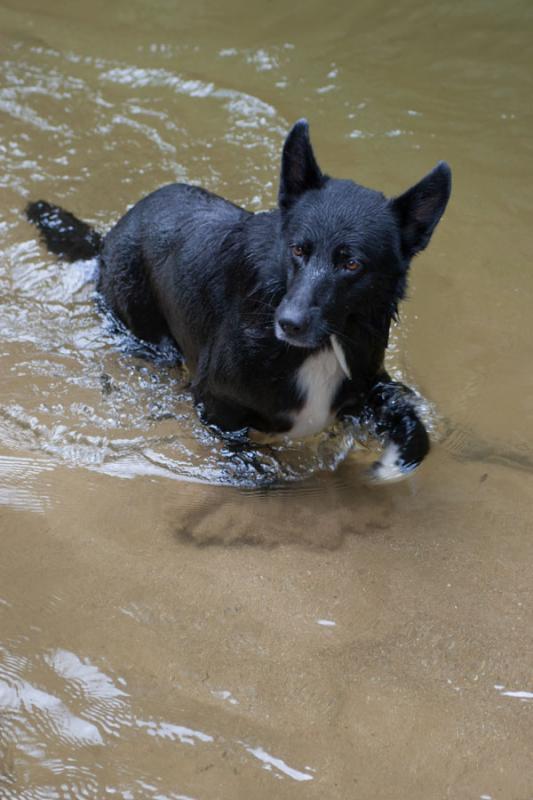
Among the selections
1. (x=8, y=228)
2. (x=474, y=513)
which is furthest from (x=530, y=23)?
(x=474, y=513)

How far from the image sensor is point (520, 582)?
341cm

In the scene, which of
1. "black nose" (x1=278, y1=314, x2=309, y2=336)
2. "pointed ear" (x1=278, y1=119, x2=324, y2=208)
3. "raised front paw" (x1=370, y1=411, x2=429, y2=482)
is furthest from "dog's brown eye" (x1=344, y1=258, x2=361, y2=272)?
"raised front paw" (x1=370, y1=411, x2=429, y2=482)

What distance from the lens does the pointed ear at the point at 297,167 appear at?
11.1ft

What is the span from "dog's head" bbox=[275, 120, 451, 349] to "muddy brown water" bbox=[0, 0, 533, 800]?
3.12 feet

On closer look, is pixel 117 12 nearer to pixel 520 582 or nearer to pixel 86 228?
pixel 86 228

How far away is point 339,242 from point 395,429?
1.11 meters

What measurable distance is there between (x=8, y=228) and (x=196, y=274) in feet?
6.78

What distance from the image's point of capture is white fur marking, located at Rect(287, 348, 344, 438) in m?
3.71

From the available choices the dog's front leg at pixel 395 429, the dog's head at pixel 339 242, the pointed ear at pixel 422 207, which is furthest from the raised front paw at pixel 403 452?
the pointed ear at pixel 422 207

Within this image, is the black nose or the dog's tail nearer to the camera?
the black nose

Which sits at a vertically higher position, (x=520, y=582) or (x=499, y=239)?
(x=499, y=239)

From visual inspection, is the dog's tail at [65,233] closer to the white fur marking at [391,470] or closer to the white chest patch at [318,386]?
the white chest patch at [318,386]

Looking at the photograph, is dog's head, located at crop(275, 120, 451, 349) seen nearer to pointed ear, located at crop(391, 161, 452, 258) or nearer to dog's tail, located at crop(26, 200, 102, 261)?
pointed ear, located at crop(391, 161, 452, 258)

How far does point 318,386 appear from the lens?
379 centimetres
